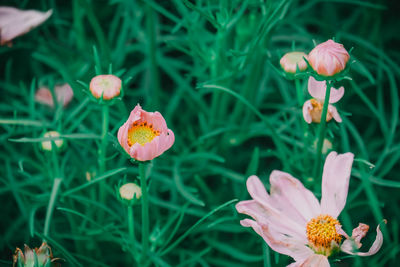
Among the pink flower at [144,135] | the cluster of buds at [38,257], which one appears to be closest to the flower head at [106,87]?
the pink flower at [144,135]

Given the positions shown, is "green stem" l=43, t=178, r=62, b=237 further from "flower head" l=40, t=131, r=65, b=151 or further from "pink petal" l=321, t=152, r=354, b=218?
"pink petal" l=321, t=152, r=354, b=218

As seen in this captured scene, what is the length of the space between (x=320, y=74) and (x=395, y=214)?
421 mm

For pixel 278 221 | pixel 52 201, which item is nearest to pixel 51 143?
pixel 52 201

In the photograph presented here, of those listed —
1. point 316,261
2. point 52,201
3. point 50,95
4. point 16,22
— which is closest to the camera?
point 316,261

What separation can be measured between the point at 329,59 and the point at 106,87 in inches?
8.9

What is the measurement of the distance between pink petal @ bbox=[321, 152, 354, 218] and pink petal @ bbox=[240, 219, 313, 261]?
0.18ft

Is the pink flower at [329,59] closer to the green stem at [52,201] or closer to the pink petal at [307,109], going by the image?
the pink petal at [307,109]

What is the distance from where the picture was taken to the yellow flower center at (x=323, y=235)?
48cm

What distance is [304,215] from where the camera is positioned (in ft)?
1.74

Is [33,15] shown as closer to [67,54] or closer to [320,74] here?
[67,54]

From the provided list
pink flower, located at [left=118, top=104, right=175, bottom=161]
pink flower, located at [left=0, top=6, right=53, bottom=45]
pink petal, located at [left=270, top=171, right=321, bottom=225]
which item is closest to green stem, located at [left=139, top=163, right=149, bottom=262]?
pink flower, located at [left=118, top=104, right=175, bottom=161]

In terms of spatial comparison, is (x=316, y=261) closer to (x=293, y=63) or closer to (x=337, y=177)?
(x=337, y=177)

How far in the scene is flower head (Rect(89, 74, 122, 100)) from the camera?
0.53 meters

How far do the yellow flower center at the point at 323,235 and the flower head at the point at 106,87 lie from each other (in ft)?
0.79
